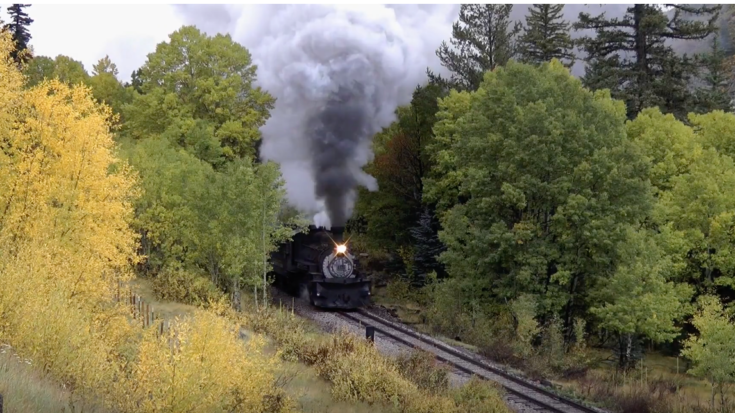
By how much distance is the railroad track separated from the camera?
18672 mm

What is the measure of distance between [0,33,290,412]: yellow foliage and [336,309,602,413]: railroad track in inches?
309

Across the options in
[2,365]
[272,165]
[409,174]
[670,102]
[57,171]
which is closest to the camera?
[2,365]

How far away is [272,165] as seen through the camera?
26.5m

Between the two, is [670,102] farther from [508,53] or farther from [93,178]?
[93,178]

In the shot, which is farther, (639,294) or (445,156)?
(445,156)

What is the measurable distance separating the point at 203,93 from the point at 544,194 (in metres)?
26.5

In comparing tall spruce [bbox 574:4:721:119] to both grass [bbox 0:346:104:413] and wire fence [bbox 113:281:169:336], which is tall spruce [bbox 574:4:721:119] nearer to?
wire fence [bbox 113:281:169:336]

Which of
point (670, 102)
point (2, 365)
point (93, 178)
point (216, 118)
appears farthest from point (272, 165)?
point (670, 102)

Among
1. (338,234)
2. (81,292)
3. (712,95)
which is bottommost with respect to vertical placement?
(81,292)

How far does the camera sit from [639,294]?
2628 centimetres

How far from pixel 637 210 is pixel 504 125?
22.0 feet

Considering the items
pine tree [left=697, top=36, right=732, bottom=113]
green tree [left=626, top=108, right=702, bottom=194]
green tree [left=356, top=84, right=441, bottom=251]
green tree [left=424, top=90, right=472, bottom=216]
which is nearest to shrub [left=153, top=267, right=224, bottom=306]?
green tree [left=424, top=90, right=472, bottom=216]

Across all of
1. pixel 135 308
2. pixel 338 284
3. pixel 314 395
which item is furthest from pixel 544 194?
pixel 135 308

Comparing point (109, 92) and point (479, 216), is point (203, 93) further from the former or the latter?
point (479, 216)
